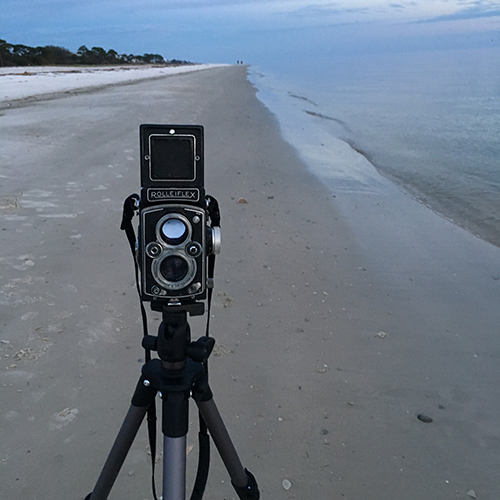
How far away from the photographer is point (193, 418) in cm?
200

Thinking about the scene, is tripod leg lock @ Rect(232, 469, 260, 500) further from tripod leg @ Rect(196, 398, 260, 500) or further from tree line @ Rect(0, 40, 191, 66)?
tree line @ Rect(0, 40, 191, 66)

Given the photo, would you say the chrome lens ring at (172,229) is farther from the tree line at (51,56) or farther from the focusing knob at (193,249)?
the tree line at (51,56)

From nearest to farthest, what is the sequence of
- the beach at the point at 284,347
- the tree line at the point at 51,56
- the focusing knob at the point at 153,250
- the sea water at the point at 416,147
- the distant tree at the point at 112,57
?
the focusing knob at the point at 153,250
the beach at the point at 284,347
the sea water at the point at 416,147
the tree line at the point at 51,56
the distant tree at the point at 112,57

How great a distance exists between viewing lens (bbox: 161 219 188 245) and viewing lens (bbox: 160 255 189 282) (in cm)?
3

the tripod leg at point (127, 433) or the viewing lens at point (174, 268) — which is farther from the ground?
the viewing lens at point (174, 268)

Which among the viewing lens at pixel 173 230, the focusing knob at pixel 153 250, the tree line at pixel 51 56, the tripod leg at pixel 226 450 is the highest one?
the tree line at pixel 51 56

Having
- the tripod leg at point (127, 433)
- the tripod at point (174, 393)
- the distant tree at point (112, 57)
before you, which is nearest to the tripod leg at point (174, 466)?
the tripod at point (174, 393)

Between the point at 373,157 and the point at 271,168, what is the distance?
11.8 ft

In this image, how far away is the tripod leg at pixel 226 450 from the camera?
4.03 ft

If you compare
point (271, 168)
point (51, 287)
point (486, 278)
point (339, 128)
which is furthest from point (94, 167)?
point (339, 128)

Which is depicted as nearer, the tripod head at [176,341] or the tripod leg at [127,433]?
the tripod head at [176,341]

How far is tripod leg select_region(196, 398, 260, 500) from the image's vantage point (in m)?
1.23

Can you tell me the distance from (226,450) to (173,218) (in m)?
0.69

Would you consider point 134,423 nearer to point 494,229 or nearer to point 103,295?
point 103,295
